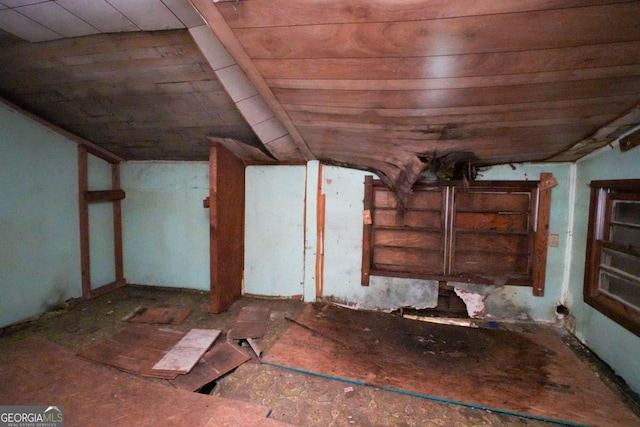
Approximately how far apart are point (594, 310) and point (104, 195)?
17.1 ft

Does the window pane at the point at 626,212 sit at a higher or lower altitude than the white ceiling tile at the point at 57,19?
lower

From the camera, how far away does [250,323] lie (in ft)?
9.11

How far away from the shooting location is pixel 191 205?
368 centimetres

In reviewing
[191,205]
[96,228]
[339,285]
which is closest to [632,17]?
[339,285]

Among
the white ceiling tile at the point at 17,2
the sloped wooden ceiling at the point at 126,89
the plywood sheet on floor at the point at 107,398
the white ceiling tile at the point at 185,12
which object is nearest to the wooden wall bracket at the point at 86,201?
the sloped wooden ceiling at the point at 126,89

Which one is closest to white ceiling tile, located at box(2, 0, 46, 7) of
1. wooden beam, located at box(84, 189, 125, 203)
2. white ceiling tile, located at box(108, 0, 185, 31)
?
white ceiling tile, located at box(108, 0, 185, 31)

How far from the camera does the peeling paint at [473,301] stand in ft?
9.73

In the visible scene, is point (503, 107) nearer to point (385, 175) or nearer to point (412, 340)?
point (385, 175)

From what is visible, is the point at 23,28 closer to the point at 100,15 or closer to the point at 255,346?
the point at 100,15

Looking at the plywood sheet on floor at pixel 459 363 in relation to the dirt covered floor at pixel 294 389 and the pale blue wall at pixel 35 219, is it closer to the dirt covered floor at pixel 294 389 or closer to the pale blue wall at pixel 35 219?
the dirt covered floor at pixel 294 389

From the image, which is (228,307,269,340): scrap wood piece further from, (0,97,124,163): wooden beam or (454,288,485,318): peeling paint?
(0,97,124,163): wooden beam

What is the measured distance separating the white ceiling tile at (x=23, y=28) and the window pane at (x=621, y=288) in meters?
4.26

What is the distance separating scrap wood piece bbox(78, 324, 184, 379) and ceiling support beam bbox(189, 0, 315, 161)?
1.96 metres

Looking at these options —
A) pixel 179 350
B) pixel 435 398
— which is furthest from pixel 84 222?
pixel 435 398
